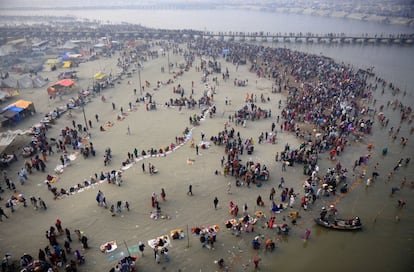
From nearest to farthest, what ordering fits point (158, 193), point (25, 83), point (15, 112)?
point (158, 193) → point (15, 112) → point (25, 83)

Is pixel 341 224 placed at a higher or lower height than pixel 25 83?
lower

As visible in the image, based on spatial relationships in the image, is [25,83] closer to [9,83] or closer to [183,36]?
[9,83]

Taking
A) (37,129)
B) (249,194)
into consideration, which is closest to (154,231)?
(249,194)

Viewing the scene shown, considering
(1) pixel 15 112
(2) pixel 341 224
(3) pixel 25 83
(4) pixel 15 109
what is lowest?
(2) pixel 341 224

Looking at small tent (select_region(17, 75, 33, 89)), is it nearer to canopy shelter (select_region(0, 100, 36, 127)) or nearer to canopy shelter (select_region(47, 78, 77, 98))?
canopy shelter (select_region(47, 78, 77, 98))

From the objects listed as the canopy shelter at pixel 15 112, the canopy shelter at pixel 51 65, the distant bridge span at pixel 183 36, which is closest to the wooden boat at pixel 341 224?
the canopy shelter at pixel 15 112

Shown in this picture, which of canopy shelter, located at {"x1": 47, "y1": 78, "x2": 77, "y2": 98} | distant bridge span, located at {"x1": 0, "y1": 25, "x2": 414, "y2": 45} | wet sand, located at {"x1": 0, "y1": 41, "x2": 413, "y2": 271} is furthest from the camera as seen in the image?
distant bridge span, located at {"x1": 0, "y1": 25, "x2": 414, "y2": 45}

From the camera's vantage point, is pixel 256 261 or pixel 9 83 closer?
pixel 256 261

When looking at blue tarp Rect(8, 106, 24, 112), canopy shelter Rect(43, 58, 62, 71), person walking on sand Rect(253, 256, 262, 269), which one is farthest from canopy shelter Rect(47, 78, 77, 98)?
person walking on sand Rect(253, 256, 262, 269)

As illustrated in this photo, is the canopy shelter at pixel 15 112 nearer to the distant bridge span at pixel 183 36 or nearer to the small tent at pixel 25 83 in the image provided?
the small tent at pixel 25 83

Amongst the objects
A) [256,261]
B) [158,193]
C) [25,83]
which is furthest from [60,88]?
[256,261]
